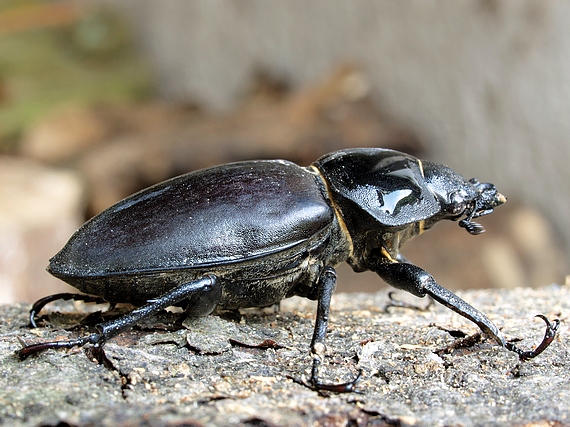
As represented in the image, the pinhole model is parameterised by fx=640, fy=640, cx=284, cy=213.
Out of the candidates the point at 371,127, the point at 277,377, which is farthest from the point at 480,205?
the point at 371,127

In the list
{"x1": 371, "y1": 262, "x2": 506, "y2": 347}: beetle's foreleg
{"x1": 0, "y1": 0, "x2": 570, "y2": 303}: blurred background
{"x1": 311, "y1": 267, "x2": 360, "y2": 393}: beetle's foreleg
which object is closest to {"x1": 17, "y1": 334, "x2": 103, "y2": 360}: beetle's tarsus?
{"x1": 311, "y1": 267, "x2": 360, "y2": 393}: beetle's foreleg

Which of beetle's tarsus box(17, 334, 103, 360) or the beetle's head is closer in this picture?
beetle's tarsus box(17, 334, 103, 360)

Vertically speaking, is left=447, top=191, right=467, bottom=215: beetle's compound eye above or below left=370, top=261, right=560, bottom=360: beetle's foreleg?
above

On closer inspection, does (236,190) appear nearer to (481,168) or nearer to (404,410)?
(404,410)

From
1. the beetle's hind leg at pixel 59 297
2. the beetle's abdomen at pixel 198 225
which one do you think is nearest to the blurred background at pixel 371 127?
the beetle's hind leg at pixel 59 297

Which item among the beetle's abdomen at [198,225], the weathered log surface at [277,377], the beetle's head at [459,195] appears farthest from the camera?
the beetle's head at [459,195]

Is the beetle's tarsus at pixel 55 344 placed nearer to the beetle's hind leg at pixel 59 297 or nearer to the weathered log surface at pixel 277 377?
the weathered log surface at pixel 277 377

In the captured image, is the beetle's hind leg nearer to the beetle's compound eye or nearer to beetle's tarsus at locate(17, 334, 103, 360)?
beetle's tarsus at locate(17, 334, 103, 360)

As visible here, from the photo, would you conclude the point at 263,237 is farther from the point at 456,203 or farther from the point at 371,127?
the point at 371,127
